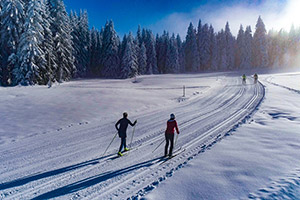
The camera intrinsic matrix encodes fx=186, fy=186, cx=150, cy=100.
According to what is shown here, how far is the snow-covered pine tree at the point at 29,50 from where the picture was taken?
2667 centimetres

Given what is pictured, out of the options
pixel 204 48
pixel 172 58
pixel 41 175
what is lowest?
pixel 41 175

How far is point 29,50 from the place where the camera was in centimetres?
2692

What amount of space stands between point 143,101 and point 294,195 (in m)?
15.3

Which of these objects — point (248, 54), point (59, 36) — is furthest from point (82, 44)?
point (248, 54)

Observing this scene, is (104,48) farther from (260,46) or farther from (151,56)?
(260,46)

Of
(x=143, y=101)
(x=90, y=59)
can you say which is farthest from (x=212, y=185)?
(x=90, y=59)

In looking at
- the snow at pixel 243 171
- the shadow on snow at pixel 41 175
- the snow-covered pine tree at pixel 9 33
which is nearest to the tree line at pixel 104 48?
the snow-covered pine tree at pixel 9 33

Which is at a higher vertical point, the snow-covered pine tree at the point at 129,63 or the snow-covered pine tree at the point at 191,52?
the snow-covered pine tree at the point at 191,52

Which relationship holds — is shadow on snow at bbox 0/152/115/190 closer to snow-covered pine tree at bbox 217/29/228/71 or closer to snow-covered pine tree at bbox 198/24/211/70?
snow-covered pine tree at bbox 198/24/211/70

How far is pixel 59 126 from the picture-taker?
1191 cm

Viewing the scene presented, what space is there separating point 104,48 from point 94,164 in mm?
58278

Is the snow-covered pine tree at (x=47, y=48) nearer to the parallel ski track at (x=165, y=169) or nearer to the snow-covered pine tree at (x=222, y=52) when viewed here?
the parallel ski track at (x=165, y=169)

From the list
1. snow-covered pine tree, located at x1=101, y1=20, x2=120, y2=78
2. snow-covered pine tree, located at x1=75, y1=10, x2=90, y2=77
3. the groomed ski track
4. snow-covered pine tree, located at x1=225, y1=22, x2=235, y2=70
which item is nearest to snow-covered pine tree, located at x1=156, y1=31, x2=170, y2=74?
snow-covered pine tree, located at x1=101, y1=20, x2=120, y2=78

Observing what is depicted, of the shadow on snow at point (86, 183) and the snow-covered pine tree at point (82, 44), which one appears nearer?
the shadow on snow at point (86, 183)
